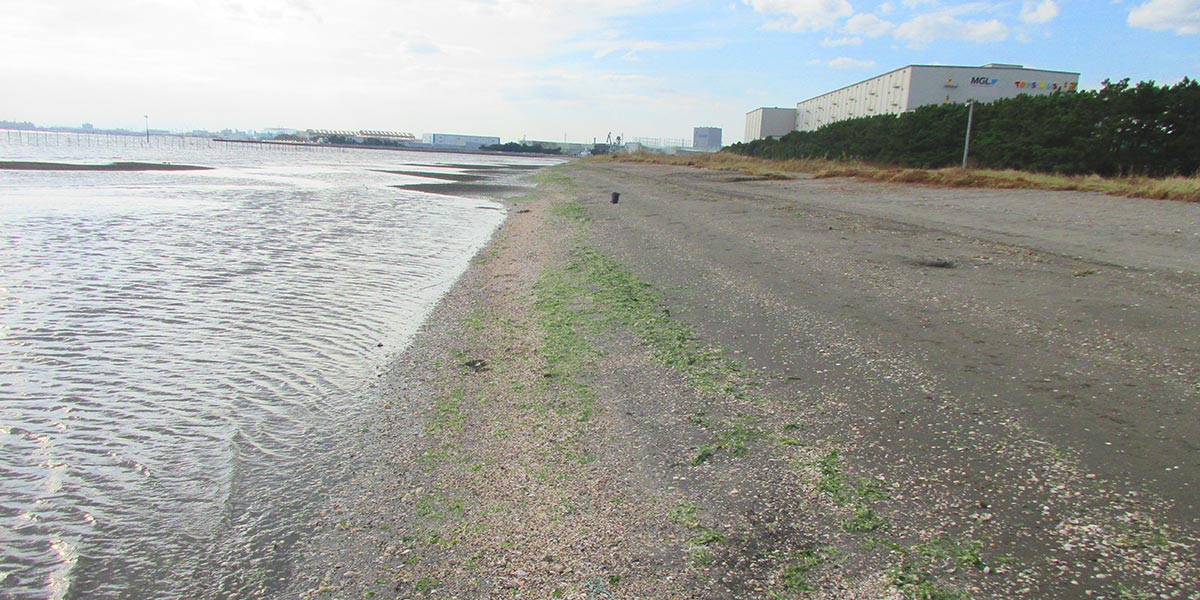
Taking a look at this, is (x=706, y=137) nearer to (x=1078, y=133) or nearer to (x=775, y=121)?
(x=775, y=121)

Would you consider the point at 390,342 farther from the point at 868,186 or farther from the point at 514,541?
the point at 868,186

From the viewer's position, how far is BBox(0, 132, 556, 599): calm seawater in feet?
9.87

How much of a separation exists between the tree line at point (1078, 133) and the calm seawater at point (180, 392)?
2145 centimetres

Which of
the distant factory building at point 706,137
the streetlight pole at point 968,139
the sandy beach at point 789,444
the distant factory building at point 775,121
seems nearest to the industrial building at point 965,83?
the streetlight pole at point 968,139

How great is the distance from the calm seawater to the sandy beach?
374 mm

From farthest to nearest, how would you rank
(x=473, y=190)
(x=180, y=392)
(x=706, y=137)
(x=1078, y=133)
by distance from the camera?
1. (x=706, y=137)
2. (x=473, y=190)
3. (x=1078, y=133)
4. (x=180, y=392)

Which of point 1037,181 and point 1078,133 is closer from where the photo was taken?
point 1037,181

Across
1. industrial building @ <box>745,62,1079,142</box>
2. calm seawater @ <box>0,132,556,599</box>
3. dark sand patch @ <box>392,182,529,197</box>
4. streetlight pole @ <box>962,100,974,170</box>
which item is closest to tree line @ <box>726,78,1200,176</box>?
streetlight pole @ <box>962,100,974,170</box>

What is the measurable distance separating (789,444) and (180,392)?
14.1 ft

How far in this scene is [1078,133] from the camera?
23.4 m

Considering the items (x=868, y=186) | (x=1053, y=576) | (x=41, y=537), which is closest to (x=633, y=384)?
(x=1053, y=576)

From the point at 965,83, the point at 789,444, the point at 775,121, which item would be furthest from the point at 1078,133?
the point at 775,121

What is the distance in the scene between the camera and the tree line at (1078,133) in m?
21.0

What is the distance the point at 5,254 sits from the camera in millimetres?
10555
